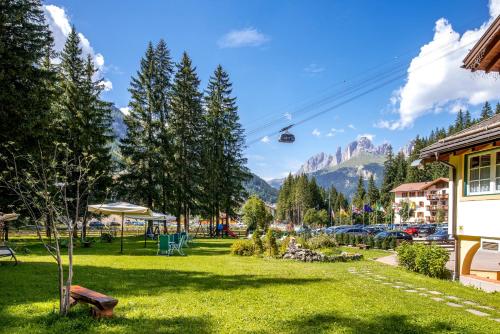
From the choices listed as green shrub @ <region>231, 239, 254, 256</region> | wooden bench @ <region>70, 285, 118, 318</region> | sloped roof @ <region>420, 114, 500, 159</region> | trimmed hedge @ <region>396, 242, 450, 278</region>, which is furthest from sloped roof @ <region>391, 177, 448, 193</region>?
wooden bench @ <region>70, 285, 118, 318</region>

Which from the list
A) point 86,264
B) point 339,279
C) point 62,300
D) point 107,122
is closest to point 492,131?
point 339,279

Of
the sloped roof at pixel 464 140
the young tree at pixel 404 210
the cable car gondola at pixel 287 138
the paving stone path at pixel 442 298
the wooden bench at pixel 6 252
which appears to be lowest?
the young tree at pixel 404 210

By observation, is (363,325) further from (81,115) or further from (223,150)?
(223,150)

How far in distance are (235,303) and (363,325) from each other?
8.10ft

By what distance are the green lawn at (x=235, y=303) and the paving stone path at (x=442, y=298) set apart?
0.54ft

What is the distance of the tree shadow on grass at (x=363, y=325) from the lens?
5.75m

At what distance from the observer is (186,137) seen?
36.4 metres

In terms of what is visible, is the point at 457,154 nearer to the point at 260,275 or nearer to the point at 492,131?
the point at 492,131

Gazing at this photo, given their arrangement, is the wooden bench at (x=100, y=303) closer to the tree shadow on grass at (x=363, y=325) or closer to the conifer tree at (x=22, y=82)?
the tree shadow on grass at (x=363, y=325)

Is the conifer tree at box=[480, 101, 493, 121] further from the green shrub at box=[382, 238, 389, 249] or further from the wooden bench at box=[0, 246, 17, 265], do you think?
the wooden bench at box=[0, 246, 17, 265]

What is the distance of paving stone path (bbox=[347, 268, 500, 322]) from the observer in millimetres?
7436

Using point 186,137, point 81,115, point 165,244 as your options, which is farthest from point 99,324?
point 186,137

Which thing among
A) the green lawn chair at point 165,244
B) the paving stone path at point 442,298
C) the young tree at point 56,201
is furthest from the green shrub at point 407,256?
the young tree at point 56,201

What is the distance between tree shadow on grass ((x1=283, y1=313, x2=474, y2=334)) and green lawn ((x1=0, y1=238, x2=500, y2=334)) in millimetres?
15
